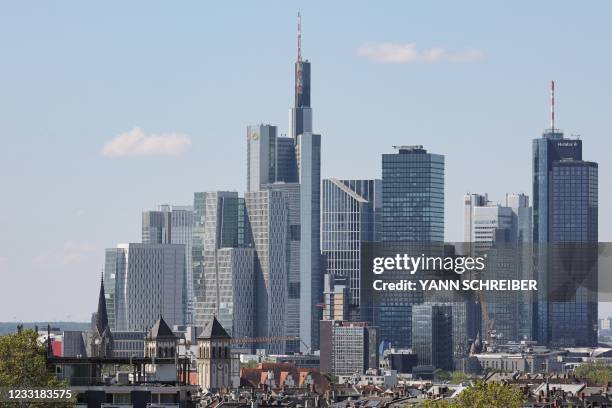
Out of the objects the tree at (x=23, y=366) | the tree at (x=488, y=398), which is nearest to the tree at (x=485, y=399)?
the tree at (x=488, y=398)

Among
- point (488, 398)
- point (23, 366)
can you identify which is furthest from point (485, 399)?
point (23, 366)

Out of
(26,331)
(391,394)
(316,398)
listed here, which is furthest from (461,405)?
(391,394)

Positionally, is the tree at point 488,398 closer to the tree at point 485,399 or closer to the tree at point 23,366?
the tree at point 485,399

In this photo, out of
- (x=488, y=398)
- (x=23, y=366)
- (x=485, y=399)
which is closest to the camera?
(x=23, y=366)

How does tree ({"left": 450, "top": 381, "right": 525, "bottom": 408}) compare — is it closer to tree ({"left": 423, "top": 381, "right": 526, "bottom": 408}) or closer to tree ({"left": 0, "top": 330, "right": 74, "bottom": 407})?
tree ({"left": 423, "top": 381, "right": 526, "bottom": 408})

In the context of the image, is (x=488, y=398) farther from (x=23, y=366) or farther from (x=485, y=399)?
(x=23, y=366)

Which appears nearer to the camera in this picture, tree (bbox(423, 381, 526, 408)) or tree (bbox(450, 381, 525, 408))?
tree (bbox(423, 381, 526, 408))

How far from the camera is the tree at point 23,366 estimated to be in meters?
98.4

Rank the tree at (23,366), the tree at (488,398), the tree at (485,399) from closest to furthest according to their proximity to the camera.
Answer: the tree at (23,366), the tree at (485,399), the tree at (488,398)

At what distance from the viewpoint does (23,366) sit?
325 ft

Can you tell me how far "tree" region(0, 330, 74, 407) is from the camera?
98.4 metres

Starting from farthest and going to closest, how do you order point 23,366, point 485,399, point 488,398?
point 488,398 < point 485,399 < point 23,366

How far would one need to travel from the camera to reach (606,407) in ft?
461

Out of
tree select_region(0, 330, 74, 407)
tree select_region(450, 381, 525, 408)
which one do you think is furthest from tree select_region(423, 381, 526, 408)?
tree select_region(0, 330, 74, 407)
